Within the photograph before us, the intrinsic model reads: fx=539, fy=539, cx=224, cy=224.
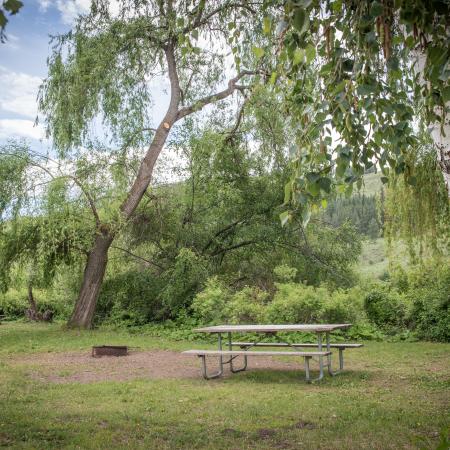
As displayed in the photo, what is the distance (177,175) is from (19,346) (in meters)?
7.25

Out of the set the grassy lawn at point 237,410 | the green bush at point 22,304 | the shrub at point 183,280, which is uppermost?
the shrub at point 183,280

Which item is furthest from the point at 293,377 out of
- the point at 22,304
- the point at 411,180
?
the point at 22,304

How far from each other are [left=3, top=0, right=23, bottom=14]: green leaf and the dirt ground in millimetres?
7654

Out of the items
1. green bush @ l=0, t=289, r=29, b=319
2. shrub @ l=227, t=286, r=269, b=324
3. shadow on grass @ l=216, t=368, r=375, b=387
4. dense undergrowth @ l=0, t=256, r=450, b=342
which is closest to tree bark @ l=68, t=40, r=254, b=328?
dense undergrowth @ l=0, t=256, r=450, b=342

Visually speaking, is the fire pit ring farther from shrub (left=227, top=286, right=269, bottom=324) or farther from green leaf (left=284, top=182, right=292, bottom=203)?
green leaf (left=284, top=182, right=292, bottom=203)

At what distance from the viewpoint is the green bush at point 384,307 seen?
13961 millimetres

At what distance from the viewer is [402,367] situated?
947 centimetres

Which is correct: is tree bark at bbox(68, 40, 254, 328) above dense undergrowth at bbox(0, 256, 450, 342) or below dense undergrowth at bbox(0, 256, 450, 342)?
above

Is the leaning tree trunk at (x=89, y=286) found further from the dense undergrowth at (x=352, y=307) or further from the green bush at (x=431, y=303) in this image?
Answer: the green bush at (x=431, y=303)

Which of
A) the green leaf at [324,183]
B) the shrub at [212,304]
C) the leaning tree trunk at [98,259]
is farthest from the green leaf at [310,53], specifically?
the leaning tree trunk at [98,259]

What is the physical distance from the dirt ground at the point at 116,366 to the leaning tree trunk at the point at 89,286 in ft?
14.4

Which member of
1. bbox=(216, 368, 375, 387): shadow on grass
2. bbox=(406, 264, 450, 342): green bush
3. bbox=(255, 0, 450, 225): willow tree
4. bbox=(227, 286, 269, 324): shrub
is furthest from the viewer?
bbox=(227, 286, 269, 324): shrub

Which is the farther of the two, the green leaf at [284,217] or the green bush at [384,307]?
the green bush at [384,307]

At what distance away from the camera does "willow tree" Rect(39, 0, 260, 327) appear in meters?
14.8
